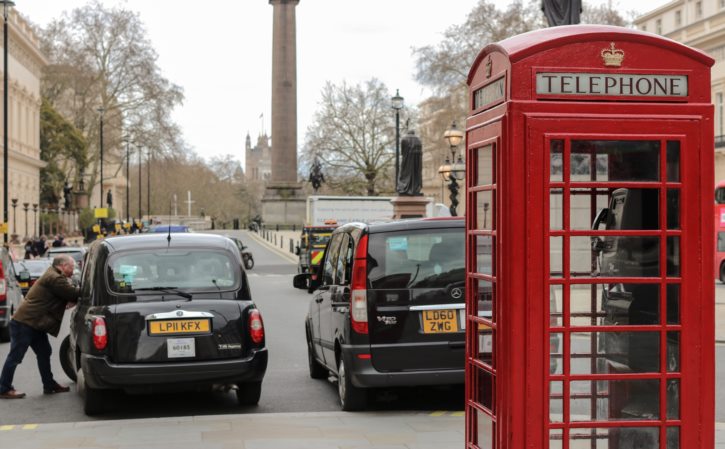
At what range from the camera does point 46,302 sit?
11477 millimetres

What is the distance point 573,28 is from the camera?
5055mm

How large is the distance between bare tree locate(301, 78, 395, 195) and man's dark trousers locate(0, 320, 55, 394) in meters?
69.3

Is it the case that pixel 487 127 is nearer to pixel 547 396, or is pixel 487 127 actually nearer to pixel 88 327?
pixel 547 396

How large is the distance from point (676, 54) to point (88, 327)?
668 cm

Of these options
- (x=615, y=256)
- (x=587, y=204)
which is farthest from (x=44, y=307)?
(x=615, y=256)

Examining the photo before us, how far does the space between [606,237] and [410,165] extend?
31.2 m

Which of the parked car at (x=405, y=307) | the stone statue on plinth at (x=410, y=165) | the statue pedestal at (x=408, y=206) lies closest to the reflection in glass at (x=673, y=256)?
the parked car at (x=405, y=307)

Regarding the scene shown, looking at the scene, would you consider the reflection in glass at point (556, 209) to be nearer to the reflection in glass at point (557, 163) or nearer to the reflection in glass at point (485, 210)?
the reflection in glass at point (557, 163)

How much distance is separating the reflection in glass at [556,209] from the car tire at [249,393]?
6.19 metres

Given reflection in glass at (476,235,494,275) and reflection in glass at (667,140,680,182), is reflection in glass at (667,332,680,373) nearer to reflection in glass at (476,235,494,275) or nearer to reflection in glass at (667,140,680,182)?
reflection in glass at (667,140,680,182)

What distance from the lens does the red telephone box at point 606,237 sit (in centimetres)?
489

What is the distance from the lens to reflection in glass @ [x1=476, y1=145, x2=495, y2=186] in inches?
205

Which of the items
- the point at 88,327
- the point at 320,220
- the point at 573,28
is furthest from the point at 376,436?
the point at 320,220

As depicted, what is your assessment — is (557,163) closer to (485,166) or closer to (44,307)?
(485,166)
